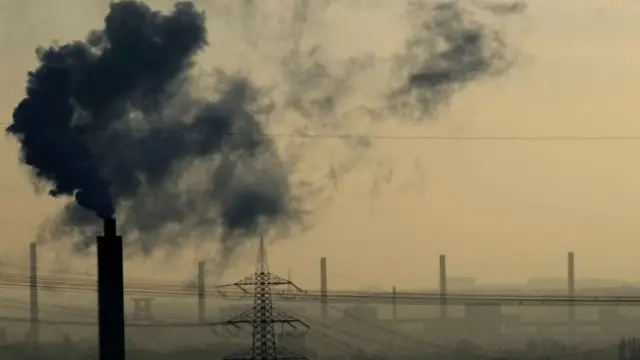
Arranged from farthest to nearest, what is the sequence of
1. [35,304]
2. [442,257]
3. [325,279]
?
[442,257], [325,279], [35,304]

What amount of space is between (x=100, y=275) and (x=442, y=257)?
9513cm

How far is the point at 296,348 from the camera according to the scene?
422ft

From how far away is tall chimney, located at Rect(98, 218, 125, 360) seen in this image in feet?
215

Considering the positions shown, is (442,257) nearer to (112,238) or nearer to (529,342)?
(529,342)

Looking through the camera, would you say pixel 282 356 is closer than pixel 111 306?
No

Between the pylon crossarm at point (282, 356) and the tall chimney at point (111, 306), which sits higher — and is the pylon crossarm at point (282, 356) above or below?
below

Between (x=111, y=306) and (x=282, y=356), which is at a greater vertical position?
(x=111, y=306)

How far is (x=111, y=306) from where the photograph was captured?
6606cm

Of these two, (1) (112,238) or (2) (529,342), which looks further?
(2) (529,342)

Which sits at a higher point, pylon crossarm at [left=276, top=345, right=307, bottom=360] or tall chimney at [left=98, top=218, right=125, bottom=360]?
tall chimney at [left=98, top=218, right=125, bottom=360]

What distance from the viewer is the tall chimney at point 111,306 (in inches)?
2581

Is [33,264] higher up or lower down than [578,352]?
higher up

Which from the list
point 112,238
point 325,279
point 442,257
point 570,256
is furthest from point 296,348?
point 112,238

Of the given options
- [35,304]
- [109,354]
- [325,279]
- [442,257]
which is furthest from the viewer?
[442,257]
